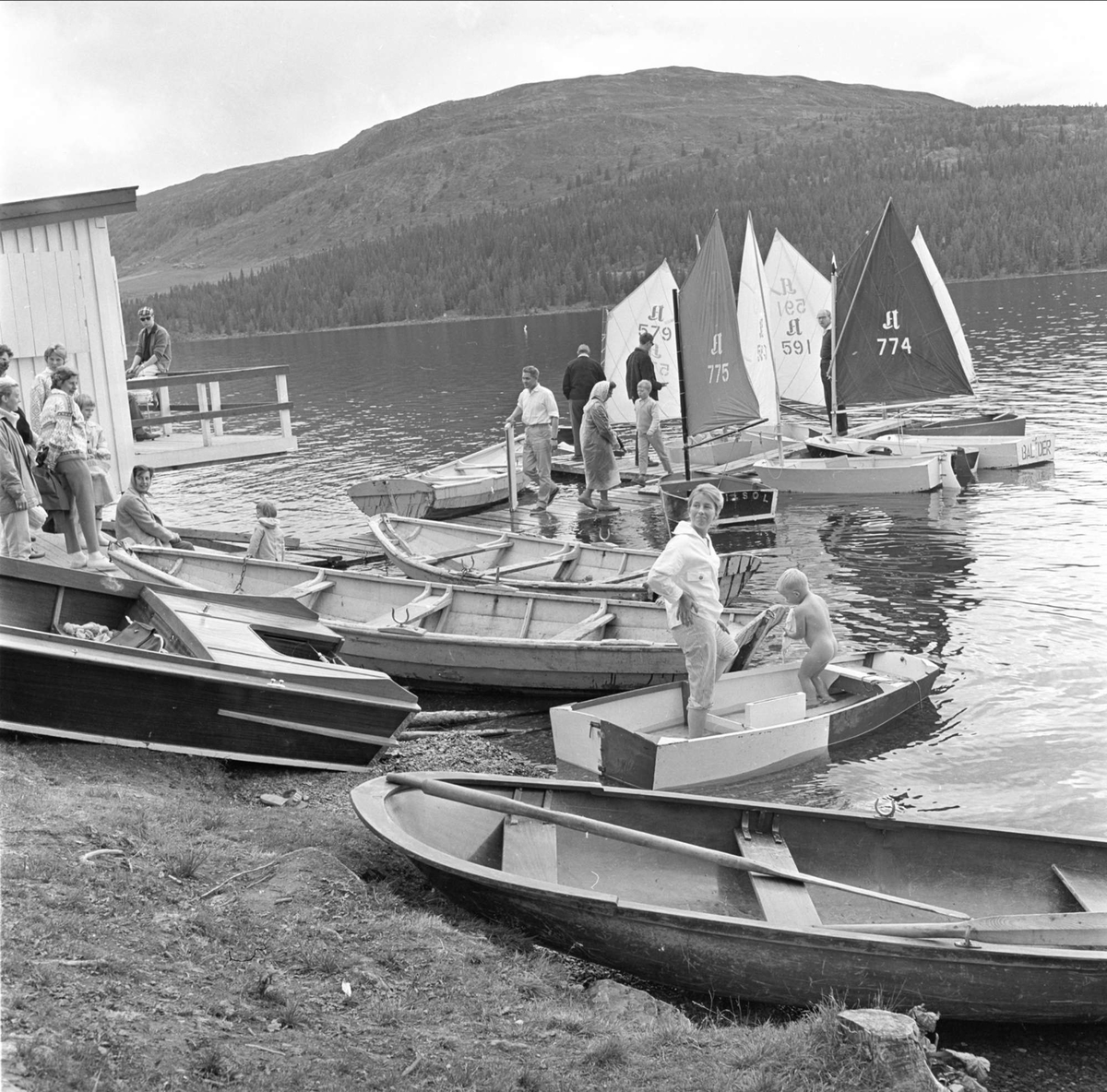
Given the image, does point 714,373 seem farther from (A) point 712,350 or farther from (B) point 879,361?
(B) point 879,361

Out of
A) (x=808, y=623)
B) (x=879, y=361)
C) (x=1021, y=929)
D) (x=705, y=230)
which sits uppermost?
(x=705, y=230)

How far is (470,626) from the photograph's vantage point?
52.6ft

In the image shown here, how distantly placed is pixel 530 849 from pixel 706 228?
150 m

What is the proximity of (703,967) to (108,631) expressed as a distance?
692 cm

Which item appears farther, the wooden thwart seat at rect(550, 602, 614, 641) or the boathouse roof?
the boathouse roof

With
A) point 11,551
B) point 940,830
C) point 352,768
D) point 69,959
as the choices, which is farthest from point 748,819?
point 11,551

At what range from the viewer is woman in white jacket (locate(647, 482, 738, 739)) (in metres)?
11.5

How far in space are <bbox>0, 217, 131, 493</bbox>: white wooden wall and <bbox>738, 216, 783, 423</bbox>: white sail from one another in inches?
561

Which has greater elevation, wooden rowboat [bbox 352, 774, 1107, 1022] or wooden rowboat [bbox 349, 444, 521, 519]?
wooden rowboat [bbox 349, 444, 521, 519]

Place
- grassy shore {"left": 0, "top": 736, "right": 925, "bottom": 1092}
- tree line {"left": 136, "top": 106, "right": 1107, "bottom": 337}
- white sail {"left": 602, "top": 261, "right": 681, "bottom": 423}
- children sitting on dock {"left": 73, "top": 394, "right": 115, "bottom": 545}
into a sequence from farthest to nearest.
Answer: tree line {"left": 136, "top": 106, "right": 1107, "bottom": 337} → white sail {"left": 602, "top": 261, "right": 681, "bottom": 423} → children sitting on dock {"left": 73, "top": 394, "right": 115, "bottom": 545} → grassy shore {"left": 0, "top": 736, "right": 925, "bottom": 1092}

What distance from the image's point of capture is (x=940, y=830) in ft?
31.0

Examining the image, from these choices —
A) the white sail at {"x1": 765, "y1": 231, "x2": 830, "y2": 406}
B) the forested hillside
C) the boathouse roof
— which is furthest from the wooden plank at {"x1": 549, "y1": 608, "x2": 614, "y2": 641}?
the forested hillside

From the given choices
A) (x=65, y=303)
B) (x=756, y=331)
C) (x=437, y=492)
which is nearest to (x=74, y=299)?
(x=65, y=303)

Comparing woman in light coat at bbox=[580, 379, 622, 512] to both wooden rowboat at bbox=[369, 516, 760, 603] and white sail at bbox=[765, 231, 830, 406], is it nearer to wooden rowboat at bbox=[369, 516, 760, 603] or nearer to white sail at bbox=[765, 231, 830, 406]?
wooden rowboat at bbox=[369, 516, 760, 603]
